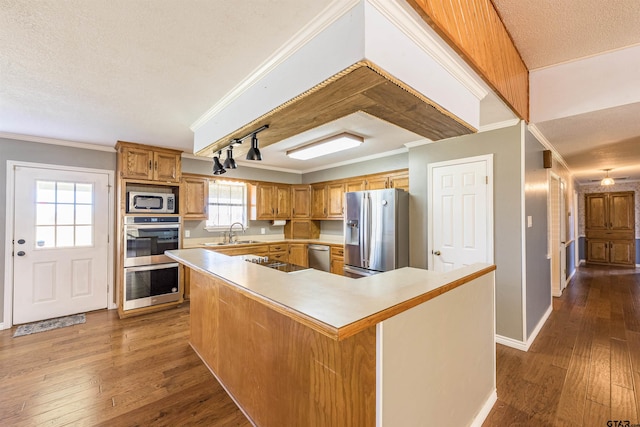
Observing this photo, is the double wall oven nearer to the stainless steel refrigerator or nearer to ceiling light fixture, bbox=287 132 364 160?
ceiling light fixture, bbox=287 132 364 160

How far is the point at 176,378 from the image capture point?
230 centimetres

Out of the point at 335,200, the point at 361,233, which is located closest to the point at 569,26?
the point at 361,233

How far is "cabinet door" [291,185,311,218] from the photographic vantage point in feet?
18.8

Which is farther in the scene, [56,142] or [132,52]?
[56,142]

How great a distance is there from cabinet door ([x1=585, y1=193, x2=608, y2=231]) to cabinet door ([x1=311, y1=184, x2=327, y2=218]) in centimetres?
767

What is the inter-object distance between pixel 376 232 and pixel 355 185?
4.51 feet

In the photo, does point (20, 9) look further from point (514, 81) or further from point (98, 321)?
point (98, 321)

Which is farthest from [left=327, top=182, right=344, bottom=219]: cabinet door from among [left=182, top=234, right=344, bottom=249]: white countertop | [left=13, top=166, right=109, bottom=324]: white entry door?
[left=13, top=166, right=109, bottom=324]: white entry door

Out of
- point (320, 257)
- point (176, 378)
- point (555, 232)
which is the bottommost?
point (176, 378)

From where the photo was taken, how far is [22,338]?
303 cm

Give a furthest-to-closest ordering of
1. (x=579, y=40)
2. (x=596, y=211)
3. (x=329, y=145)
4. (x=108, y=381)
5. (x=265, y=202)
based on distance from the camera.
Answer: (x=596, y=211) → (x=265, y=202) → (x=329, y=145) → (x=108, y=381) → (x=579, y=40)

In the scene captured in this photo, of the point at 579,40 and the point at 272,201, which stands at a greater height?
the point at 579,40

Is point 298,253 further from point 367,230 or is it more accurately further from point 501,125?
point 501,125

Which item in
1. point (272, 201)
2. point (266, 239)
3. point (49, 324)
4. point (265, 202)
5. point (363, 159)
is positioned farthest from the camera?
Answer: point (266, 239)
